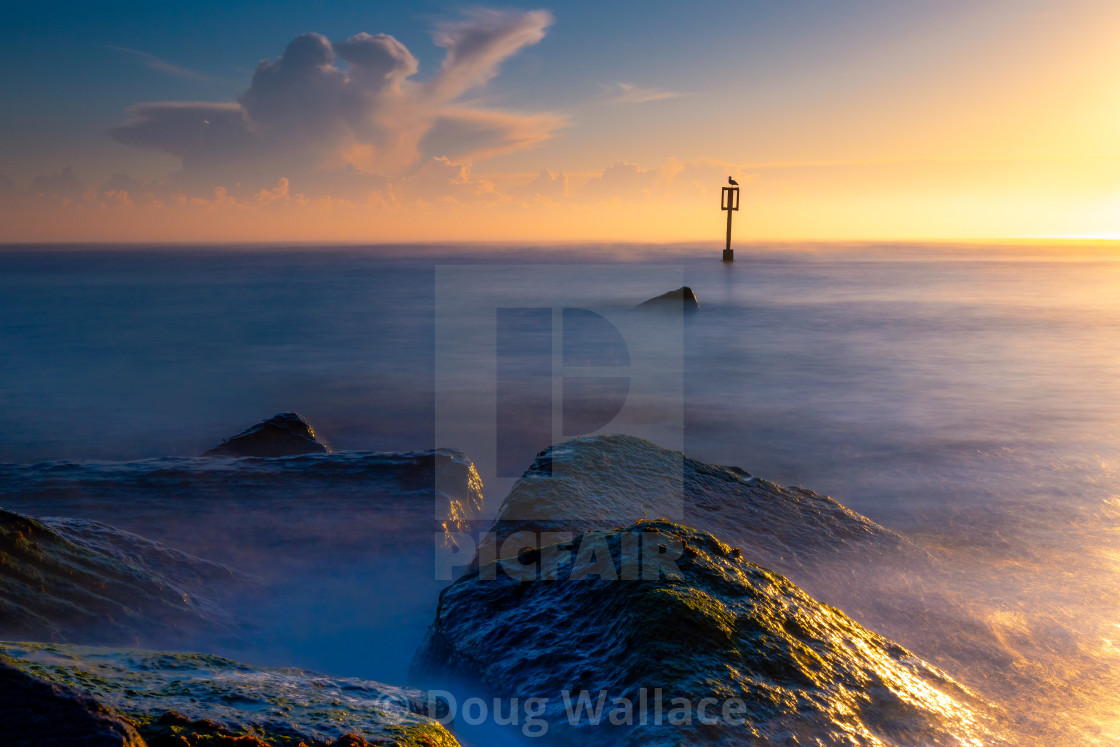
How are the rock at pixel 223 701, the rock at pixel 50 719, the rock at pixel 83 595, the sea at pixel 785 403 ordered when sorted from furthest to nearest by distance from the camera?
1. the sea at pixel 785 403
2. the rock at pixel 83 595
3. the rock at pixel 223 701
4. the rock at pixel 50 719

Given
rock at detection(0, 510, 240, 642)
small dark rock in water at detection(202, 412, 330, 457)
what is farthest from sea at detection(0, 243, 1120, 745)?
small dark rock in water at detection(202, 412, 330, 457)

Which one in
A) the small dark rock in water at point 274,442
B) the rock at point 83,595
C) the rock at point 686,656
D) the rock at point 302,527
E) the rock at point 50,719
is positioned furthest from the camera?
the small dark rock in water at point 274,442

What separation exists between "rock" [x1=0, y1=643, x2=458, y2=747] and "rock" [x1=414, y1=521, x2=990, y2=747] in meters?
0.46

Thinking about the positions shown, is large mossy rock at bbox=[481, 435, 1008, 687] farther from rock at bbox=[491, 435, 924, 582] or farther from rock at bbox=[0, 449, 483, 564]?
Answer: rock at bbox=[0, 449, 483, 564]

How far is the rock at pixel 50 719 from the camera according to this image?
1442mm

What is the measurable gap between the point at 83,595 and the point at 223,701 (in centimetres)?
187

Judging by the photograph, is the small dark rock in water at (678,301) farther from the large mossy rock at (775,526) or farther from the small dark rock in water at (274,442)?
the large mossy rock at (775,526)

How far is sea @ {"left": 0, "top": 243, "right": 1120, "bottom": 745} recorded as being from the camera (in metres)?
5.18

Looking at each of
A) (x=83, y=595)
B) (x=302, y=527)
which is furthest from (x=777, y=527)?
(x=83, y=595)

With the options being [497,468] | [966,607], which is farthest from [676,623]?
[497,468]

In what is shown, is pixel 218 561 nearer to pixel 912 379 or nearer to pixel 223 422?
pixel 223 422

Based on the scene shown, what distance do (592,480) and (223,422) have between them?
892 centimetres

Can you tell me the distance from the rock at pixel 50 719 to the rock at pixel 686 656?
1358mm

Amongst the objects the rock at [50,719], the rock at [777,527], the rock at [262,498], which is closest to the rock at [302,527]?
the rock at [262,498]
